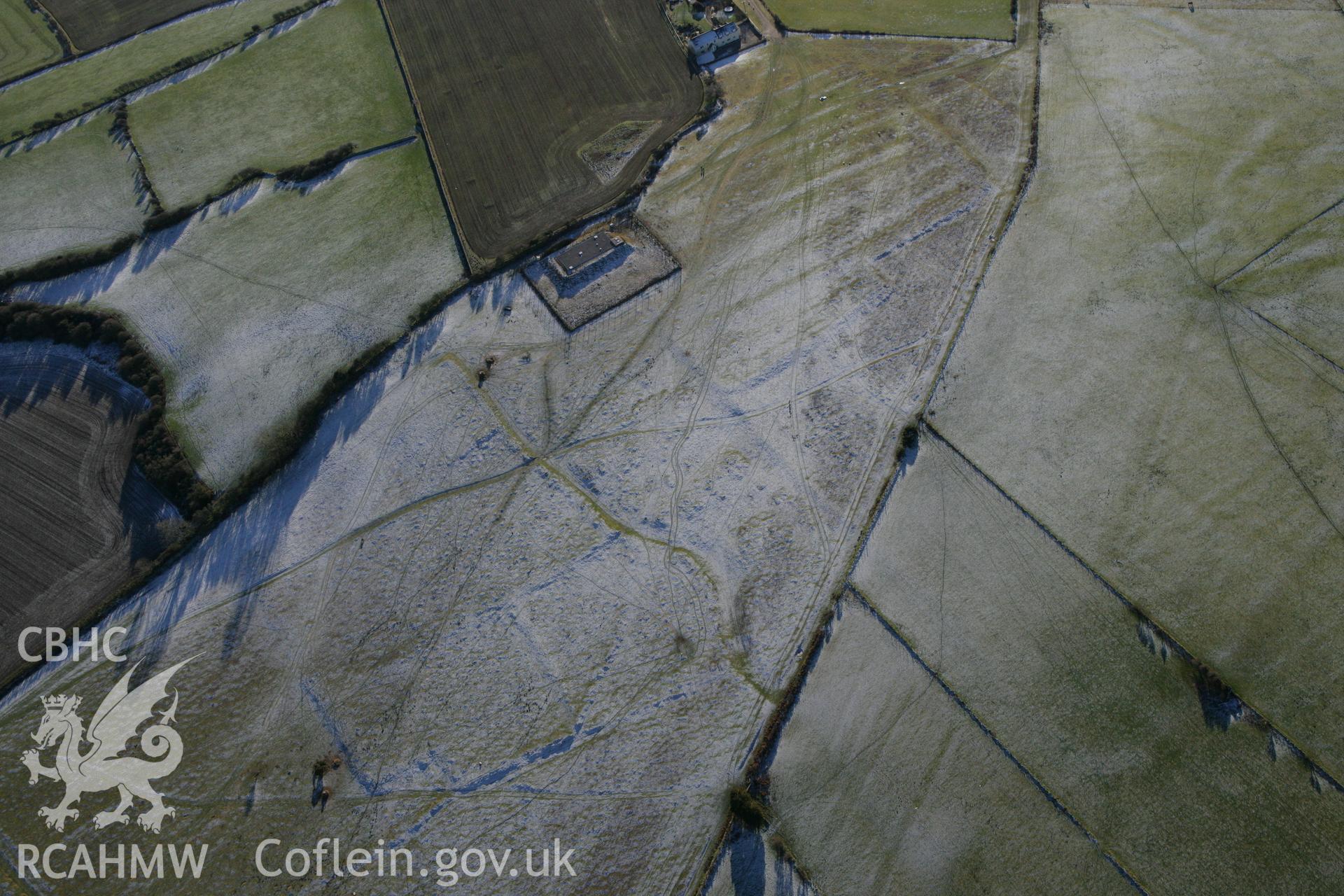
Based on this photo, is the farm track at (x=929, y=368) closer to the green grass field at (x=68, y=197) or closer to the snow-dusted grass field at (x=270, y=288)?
the snow-dusted grass field at (x=270, y=288)

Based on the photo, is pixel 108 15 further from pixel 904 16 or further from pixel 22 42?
pixel 904 16

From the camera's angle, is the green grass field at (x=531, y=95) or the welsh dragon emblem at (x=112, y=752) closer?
the welsh dragon emblem at (x=112, y=752)

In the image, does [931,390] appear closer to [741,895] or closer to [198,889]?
[741,895]

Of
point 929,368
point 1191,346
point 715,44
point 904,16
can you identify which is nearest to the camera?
point 929,368

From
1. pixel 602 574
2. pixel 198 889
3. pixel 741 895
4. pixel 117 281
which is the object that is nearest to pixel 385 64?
pixel 117 281

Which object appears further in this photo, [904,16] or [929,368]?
[904,16]

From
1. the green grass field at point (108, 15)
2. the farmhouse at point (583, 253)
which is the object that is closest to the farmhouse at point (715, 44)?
the farmhouse at point (583, 253)

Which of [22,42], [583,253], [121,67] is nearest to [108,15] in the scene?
[22,42]
